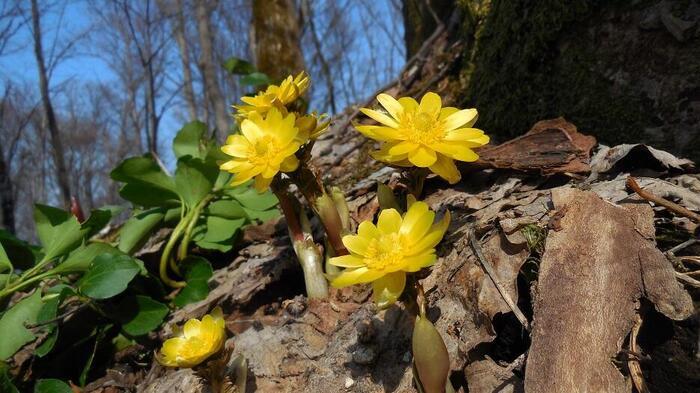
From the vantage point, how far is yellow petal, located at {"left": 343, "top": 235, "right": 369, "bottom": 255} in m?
0.94

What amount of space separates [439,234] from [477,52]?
1.50 meters

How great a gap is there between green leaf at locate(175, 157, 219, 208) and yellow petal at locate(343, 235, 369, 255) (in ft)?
2.97

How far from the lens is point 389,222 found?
3.19 ft

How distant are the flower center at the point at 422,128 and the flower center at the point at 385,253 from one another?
0.22 metres

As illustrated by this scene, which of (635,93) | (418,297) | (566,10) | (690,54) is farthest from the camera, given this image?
(566,10)

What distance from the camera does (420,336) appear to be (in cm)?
87

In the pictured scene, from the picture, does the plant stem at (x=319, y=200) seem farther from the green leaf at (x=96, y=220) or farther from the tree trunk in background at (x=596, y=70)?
the tree trunk in background at (x=596, y=70)

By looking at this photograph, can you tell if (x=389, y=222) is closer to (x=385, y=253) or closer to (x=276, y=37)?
(x=385, y=253)

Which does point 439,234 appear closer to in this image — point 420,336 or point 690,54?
point 420,336

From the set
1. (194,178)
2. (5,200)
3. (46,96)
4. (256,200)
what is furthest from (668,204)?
(46,96)

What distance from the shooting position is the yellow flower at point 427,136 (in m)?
0.99

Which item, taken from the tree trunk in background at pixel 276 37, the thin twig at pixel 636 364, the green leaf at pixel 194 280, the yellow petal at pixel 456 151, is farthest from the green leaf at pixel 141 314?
the tree trunk in background at pixel 276 37

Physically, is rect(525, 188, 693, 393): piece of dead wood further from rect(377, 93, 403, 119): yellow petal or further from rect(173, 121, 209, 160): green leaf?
rect(173, 121, 209, 160): green leaf

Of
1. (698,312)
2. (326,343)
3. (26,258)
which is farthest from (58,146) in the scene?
(698,312)
